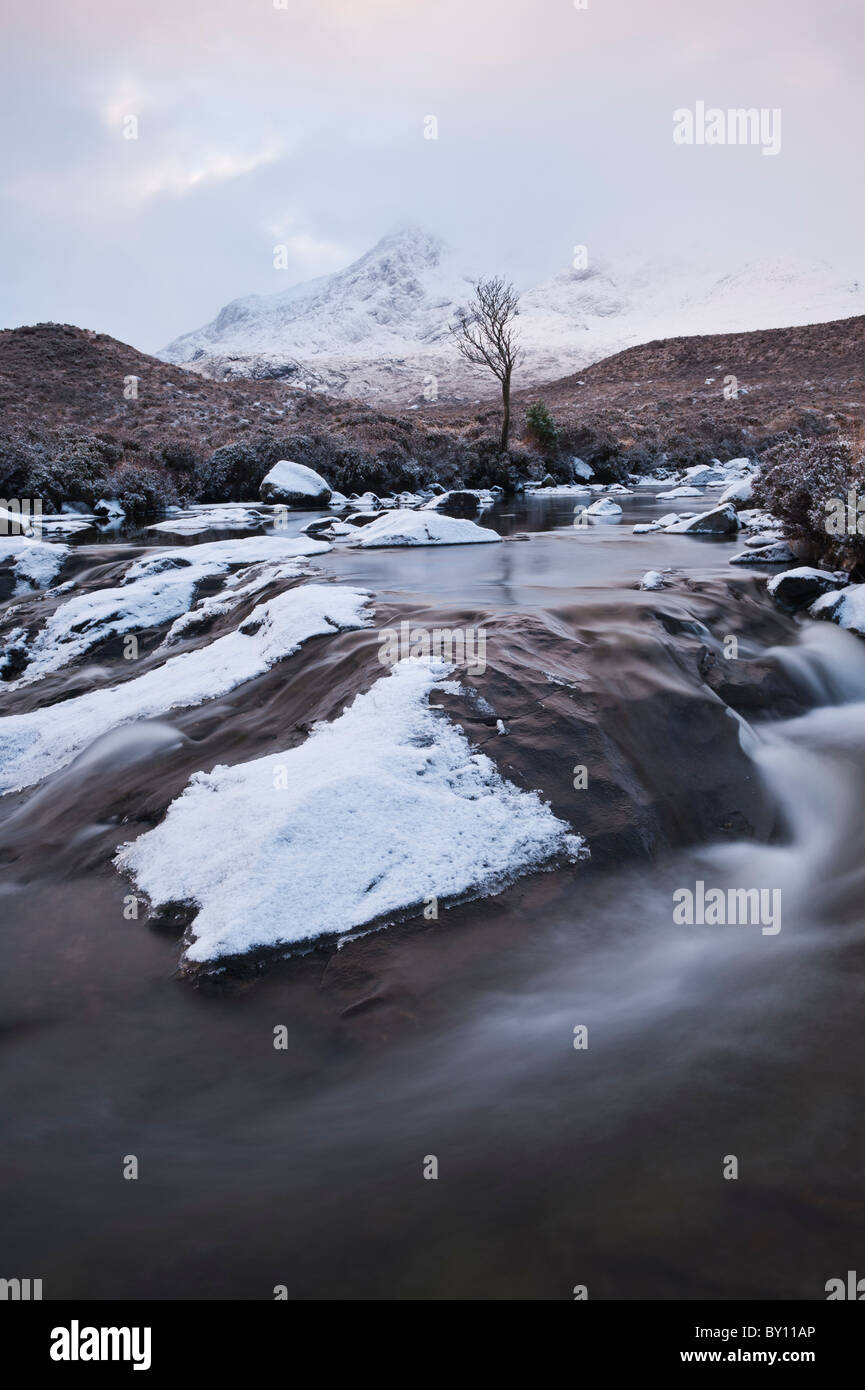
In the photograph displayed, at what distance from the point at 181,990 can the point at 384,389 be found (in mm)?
108037

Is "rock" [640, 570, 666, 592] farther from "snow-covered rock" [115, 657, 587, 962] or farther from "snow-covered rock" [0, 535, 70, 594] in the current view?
"snow-covered rock" [0, 535, 70, 594]

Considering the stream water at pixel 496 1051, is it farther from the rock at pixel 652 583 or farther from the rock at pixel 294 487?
the rock at pixel 294 487

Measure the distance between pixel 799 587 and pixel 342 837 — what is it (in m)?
6.50

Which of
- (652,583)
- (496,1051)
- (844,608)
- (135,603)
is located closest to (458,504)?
(135,603)

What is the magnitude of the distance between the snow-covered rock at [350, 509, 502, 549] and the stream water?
8.38 metres

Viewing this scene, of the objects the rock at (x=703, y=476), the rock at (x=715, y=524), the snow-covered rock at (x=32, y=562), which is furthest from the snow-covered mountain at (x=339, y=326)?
the snow-covered rock at (x=32, y=562)

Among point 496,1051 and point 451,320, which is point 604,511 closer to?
point 496,1051

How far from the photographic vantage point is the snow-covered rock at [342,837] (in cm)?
342

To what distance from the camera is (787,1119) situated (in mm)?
2611

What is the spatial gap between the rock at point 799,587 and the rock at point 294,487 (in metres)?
17.1

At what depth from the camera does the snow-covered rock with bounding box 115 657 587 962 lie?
11.2 feet

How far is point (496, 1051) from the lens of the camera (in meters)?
2.96
